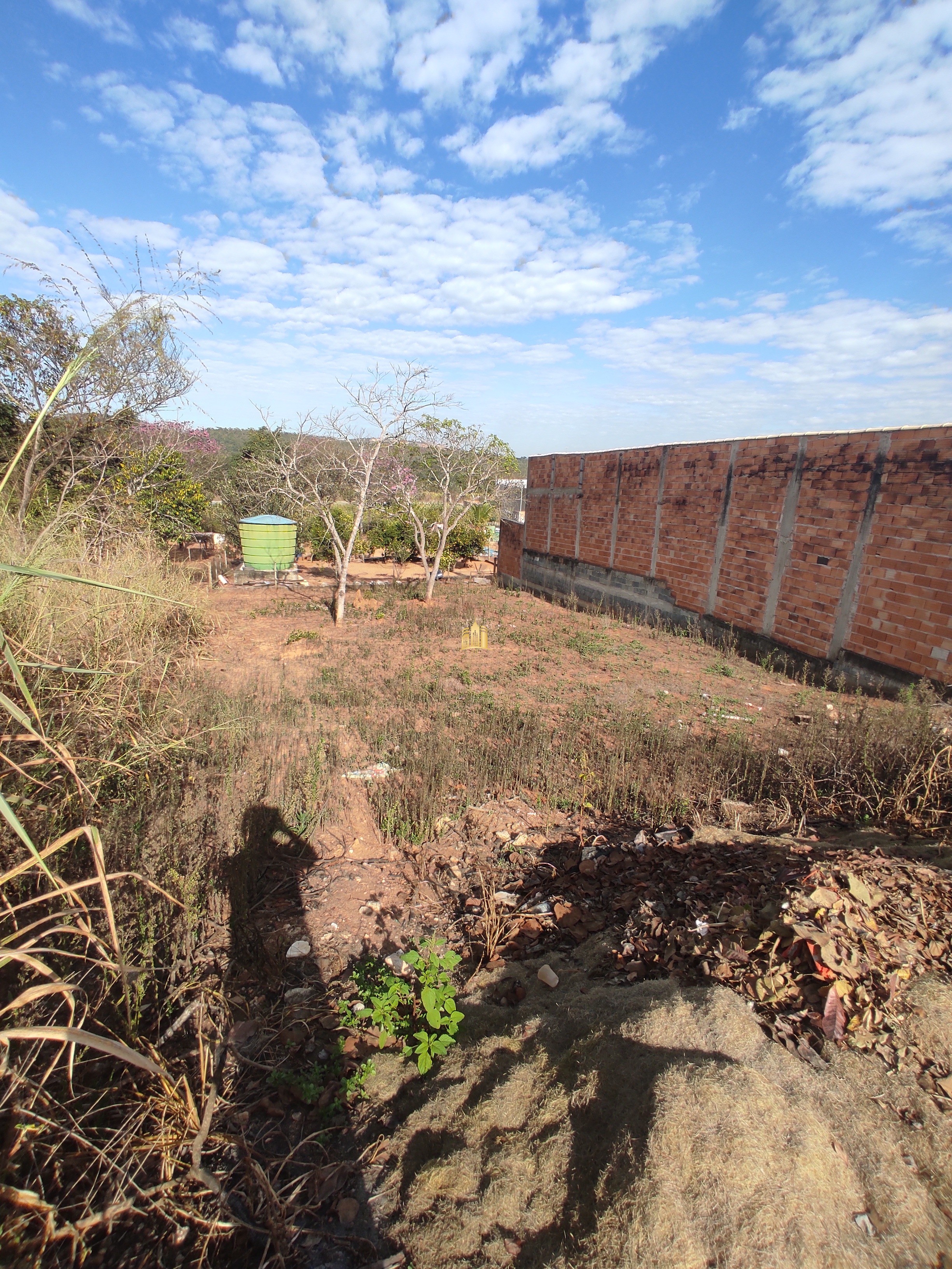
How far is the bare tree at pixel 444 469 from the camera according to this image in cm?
1163

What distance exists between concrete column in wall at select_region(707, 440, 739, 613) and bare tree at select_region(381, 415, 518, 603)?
5015 millimetres

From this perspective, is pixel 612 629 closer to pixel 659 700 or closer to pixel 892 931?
pixel 659 700

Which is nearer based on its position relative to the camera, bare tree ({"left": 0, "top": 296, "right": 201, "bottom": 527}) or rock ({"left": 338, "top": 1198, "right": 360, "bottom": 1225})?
rock ({"left": 338, "top": 1198, "right": 360, "bottom": 1225})

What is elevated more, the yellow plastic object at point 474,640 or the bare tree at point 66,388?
the bare tree at point 66,388

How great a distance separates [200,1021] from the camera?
5.18ft

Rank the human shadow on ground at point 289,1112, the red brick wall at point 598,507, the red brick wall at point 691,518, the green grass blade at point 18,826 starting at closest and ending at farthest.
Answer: the green grass blade at point 18,826
the human shadow on ground at point 289,1112
the red brick wall at point 691,518
the red brick wall at point 598,507

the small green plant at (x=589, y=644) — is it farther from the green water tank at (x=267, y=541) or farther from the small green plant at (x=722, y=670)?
the green water tank at (x=267, y=541)

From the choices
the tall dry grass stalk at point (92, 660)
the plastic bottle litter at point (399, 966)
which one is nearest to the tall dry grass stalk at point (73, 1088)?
the tall dry grass stalk at point (92, 660)

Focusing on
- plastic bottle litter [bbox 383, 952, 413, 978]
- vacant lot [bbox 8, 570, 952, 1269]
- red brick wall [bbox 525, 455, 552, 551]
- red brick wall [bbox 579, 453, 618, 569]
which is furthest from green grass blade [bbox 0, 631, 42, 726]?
red brick wall [bbox 525, 455, 552, 551]

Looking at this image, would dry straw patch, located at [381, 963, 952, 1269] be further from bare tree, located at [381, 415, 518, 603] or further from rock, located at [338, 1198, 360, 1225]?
bare tree, located at [381, 415, 518, 603]

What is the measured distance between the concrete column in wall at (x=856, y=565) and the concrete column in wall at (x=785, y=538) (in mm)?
911

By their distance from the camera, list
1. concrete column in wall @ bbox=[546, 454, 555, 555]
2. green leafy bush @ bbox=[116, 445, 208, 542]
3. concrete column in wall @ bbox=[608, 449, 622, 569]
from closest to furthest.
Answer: green leafy bush @ bbox=[116, 445, 208, 542] → concrete column in wall @ bbox=[608, 449, 622, 569] → concrete column in wall @ bbox=[546, 454, 555, 555]

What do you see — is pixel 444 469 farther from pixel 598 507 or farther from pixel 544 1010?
pixel 544 1010

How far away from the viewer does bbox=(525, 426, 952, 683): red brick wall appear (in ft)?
17.9
